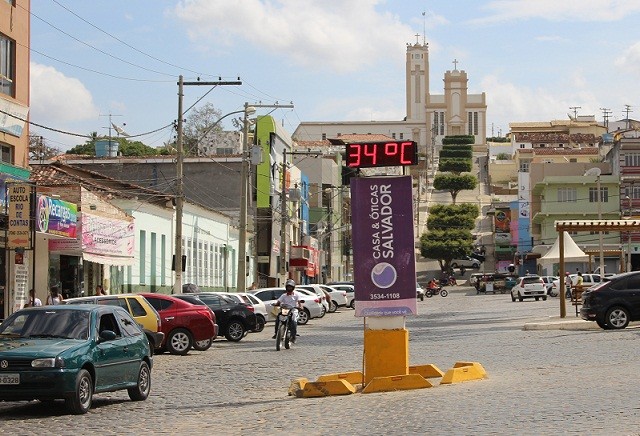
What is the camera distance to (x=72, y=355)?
15922 millimetres

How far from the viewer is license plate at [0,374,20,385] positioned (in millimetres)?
15547

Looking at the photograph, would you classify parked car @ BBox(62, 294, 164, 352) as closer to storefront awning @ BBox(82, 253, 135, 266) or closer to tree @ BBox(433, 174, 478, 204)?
storefront awning @ BBox(82, 253, 135, 266)

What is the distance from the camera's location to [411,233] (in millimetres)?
18484

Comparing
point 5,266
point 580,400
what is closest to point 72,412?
point 580,400

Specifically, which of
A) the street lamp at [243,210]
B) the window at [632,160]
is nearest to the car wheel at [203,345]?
the street lamp at [243,210]

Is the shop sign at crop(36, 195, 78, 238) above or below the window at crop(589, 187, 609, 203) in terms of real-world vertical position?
below

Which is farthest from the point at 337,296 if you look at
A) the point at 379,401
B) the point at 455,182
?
the point at 455,182

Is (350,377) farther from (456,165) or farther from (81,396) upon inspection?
(456,165)

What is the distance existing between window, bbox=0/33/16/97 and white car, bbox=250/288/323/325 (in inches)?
542

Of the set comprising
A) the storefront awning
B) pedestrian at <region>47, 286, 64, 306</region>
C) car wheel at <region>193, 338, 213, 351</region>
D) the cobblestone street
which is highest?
the storefront awning

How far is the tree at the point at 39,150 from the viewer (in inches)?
2938

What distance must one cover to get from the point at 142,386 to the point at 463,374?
5026 mm

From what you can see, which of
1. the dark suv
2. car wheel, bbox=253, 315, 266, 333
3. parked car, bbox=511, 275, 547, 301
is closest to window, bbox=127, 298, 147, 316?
car wheel, bbox=253, 315, 266, 333

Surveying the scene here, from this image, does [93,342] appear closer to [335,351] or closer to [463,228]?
[335,351]
